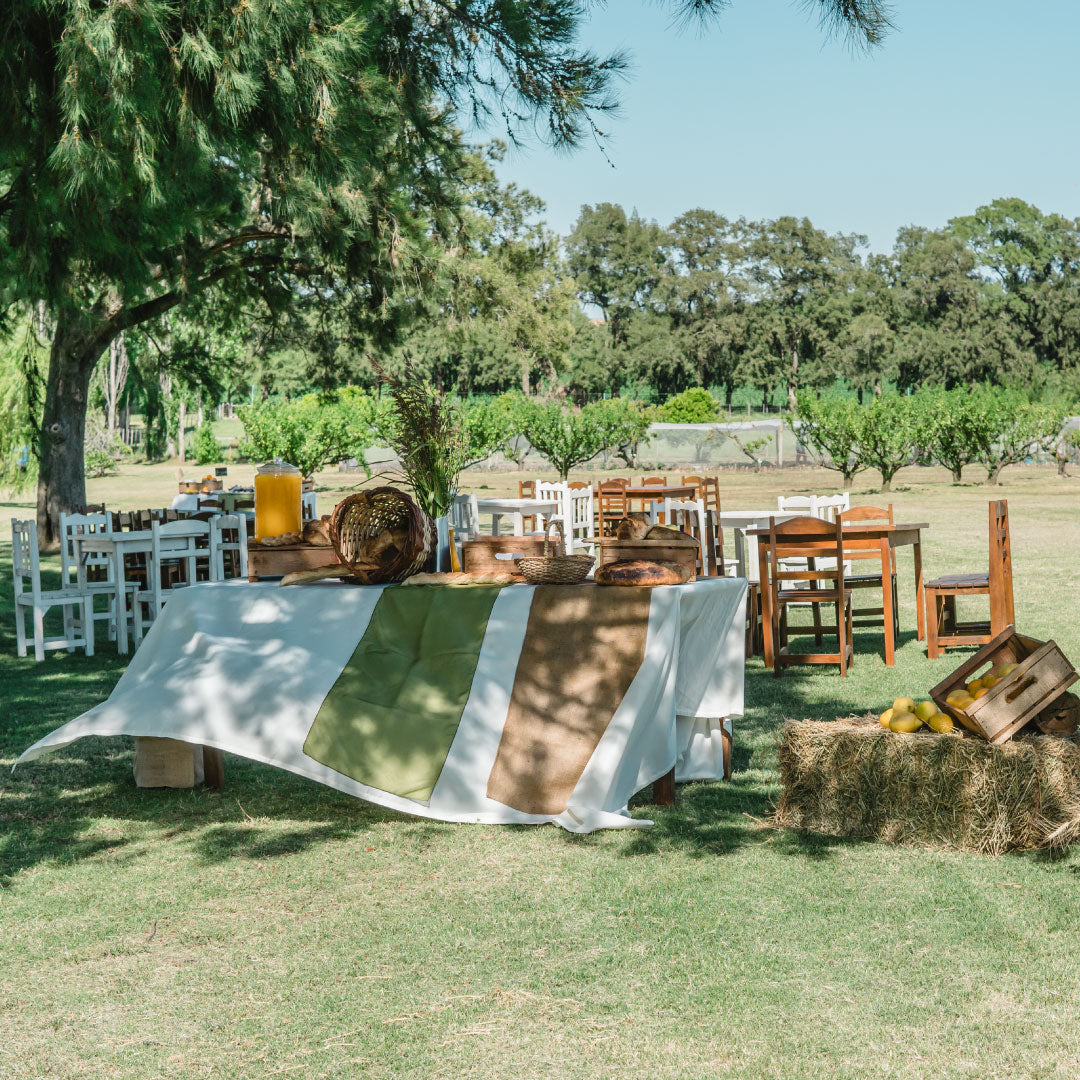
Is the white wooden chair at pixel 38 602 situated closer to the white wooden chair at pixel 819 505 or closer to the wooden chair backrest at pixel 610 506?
the white wooden chair at pixel 819 505

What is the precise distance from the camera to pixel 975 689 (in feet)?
13.5

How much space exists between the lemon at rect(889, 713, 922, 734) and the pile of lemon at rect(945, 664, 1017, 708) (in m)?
0.12

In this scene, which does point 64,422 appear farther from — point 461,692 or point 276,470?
point 461,692

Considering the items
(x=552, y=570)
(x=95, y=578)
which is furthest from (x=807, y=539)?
(x=95, y=578)

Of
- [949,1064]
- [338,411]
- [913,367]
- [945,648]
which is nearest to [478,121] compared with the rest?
[945,648]

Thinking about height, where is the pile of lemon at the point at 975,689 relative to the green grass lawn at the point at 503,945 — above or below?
above

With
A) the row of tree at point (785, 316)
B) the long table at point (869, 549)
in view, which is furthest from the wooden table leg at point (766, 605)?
the row of tree at point (785, 316)

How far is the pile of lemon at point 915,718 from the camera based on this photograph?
4035 mm

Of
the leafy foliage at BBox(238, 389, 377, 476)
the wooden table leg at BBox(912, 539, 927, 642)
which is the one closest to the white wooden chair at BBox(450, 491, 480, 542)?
the wooden table leg at BBox(912, 539, 927, 642)

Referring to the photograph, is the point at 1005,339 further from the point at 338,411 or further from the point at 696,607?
the point at 696,607

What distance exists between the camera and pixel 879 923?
10.9 ft

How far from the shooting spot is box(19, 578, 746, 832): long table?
13.7ft

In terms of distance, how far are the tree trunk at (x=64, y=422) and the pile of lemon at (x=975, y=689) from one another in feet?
38.8

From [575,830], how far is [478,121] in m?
4.44
